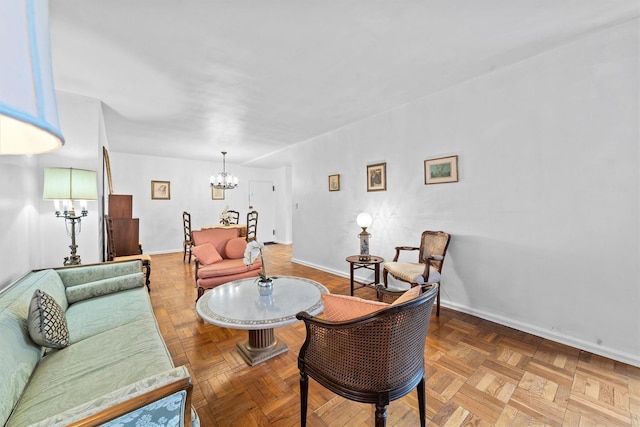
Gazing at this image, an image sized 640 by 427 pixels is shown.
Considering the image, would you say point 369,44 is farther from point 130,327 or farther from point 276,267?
point 276,267

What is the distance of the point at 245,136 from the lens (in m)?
4.55

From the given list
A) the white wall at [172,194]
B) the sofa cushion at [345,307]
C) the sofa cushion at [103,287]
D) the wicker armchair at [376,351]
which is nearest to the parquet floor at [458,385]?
the wicker armchair at [376,351]

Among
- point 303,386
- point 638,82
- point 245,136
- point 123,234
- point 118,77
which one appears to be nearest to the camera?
point 303,386

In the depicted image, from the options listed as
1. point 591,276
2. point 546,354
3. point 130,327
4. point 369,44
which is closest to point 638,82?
point 591,276

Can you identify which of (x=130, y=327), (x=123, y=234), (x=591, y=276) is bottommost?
(x=130, y=327)

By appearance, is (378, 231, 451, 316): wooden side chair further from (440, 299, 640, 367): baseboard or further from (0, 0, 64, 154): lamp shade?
(0, 0, 64, 154): lamp shade

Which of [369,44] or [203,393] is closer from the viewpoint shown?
[203,393]

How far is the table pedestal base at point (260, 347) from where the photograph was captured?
201cm

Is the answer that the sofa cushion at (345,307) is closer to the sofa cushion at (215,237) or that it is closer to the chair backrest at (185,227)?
the sofa cushion at (215,237)

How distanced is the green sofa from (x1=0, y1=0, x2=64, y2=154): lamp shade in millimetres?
785

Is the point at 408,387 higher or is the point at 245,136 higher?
the point at 245,136

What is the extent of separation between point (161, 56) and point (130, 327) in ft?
6.81

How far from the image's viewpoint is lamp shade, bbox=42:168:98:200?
2338 mm

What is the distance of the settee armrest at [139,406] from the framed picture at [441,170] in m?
2.86
